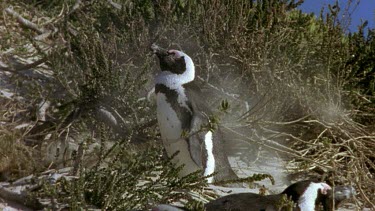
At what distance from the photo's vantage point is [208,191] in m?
3.35

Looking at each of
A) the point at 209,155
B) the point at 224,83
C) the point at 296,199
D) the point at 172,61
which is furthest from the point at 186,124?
the point at 224,83

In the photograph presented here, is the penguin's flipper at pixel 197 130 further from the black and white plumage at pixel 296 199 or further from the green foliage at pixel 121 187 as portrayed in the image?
the black and white plumage at pixel 296 199

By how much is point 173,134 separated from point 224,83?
140 centimetres

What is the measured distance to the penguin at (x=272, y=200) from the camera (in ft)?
8.33

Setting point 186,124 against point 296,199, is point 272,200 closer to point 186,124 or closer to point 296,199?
point 296,199

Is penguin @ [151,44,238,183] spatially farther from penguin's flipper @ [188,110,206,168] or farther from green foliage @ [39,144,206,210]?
green foliage @ [39,144,206,210]

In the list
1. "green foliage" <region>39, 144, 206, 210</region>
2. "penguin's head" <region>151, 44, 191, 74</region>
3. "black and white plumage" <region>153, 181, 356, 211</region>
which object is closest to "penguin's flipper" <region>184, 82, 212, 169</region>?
"penguin's head" <region>151, 44, 191, 74</region>

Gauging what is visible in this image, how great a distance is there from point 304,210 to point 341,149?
7.24 feet

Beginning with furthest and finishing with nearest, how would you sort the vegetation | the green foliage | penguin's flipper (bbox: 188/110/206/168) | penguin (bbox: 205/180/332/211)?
1. the vegetation
2. penguin's flipper (bbox: 188/110/206/168)
3. the green foliage
4. penguin (bbox: 205/180/332/211)

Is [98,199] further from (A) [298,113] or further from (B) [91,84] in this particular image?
(A) [298,113]

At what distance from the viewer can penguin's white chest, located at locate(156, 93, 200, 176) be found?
3.61 m

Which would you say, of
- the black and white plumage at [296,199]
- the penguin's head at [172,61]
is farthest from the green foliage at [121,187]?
the penguin's head at [172,61]

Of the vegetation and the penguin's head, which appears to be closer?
the penguin's head

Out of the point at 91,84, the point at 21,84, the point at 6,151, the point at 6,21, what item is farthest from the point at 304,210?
the point at 6,21
